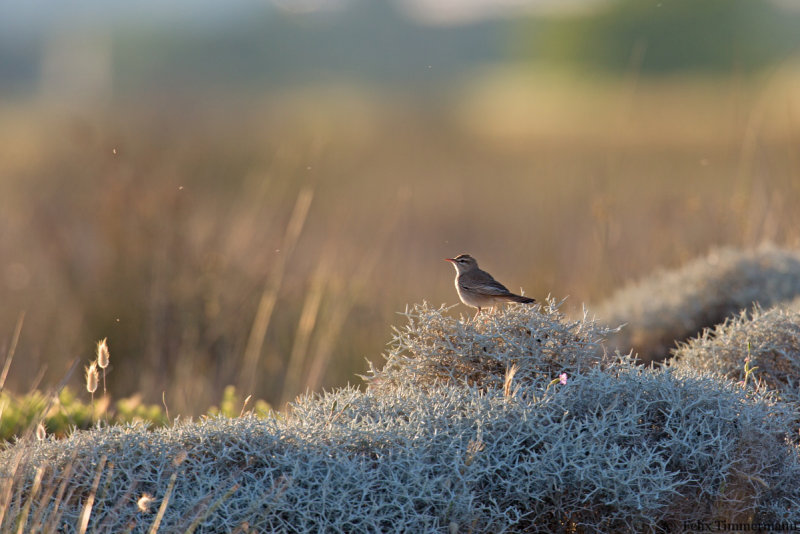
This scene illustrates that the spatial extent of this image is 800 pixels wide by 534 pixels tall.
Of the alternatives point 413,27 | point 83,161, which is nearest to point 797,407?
point 83,161

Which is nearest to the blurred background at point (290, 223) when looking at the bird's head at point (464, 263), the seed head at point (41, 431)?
the bird's head at point (464, 263)

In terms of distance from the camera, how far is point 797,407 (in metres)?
3.13

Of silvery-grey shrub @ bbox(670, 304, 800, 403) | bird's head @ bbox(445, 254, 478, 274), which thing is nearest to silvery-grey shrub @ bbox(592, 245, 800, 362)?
silvery-grey shrub @ bbox(670, 304, 800, 403)

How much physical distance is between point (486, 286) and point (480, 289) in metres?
0.03

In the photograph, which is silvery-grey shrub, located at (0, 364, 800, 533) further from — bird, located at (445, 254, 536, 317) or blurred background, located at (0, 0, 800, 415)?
blurred background, located at (0, 0, 800, 415)

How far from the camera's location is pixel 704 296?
15.7ft

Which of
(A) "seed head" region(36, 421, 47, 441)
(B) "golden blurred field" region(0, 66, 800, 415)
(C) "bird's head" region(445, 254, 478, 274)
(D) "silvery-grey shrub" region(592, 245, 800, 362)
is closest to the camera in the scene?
(A) "seed head" region(36, 421, 47, 441)

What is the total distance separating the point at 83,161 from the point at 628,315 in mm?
5073

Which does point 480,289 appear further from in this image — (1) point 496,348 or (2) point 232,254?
(2) point 232,254

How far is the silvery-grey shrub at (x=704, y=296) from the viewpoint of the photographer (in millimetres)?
4652

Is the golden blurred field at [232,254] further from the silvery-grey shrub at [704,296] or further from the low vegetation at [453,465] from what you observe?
the low vegetation at [453,465]

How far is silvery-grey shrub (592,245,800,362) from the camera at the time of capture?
465 centimetres

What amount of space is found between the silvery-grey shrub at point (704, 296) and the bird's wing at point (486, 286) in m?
1.57

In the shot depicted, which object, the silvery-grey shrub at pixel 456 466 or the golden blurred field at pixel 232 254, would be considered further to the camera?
the golden blurred field at pixel 232 254
